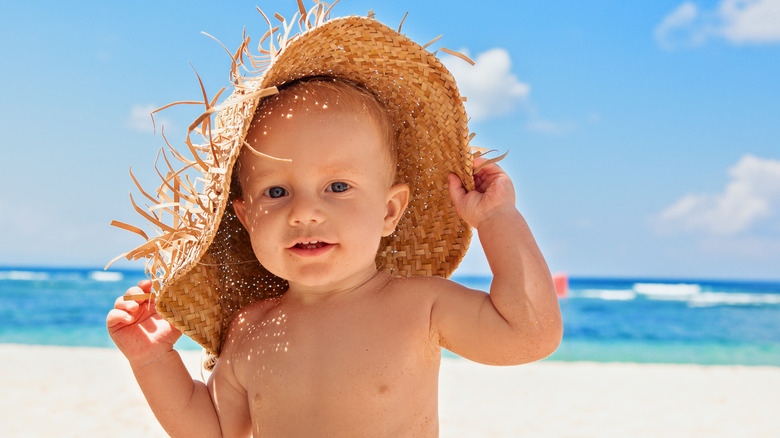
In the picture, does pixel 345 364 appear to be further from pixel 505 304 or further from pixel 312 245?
pixel 505 304

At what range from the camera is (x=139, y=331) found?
1.96 m

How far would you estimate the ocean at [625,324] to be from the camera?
46.4ft

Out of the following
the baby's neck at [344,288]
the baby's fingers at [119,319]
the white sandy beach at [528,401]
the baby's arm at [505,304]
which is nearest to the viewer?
the baby's arm at [505,304]

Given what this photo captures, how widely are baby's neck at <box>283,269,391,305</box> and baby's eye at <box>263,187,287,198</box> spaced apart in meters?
0.27

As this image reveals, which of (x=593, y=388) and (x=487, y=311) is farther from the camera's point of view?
(x=593, y=388)

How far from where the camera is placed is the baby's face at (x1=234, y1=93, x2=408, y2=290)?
167 cm

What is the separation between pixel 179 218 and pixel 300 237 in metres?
0.40

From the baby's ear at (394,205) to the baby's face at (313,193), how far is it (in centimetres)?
11

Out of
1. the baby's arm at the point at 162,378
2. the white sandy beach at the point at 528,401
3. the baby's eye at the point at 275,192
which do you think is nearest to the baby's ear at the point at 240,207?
the baby's eye at the point at 275,192

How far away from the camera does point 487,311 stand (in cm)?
167

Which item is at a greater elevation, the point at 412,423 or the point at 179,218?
the point at 179,218

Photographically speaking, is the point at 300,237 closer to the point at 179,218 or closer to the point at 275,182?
the point at 275,182

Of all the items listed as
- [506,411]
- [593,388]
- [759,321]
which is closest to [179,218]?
[506,411]

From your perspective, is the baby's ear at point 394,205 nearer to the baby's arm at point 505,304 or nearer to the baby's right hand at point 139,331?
the baby's arm at point 505,304
